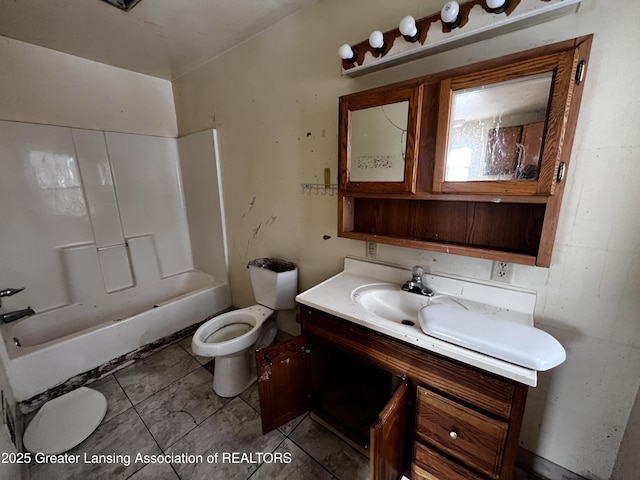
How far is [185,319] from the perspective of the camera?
2191 mm

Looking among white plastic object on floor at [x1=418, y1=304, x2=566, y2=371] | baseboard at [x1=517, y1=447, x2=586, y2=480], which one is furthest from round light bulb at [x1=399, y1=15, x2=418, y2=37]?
baseboard at [x1=517, y1=447, x2=586, y2=480]

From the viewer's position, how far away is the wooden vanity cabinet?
79cm

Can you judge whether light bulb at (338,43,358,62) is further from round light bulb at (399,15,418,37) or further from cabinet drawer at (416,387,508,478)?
cabinet drawer at (416,387,508,478)

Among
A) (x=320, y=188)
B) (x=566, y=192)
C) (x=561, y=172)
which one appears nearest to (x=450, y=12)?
(x=561, y=172)

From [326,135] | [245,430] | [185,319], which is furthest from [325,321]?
[185,319]

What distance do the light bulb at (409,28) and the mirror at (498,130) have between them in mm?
303

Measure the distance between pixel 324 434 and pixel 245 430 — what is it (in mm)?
436

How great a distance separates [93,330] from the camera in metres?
1.72

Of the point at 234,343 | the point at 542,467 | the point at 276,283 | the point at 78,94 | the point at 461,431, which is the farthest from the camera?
the point at 78,94

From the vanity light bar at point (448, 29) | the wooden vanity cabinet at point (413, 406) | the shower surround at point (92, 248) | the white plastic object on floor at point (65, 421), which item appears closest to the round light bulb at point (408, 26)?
the vanity light bar at point (448, 29)

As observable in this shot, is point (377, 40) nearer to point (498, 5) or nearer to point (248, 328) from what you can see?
point (498, 5)

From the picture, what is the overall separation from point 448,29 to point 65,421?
2692 millimetres

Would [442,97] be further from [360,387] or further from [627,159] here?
[360,387]

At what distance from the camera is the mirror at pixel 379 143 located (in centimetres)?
107
